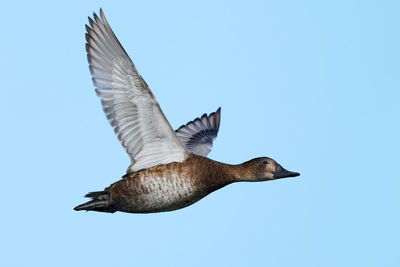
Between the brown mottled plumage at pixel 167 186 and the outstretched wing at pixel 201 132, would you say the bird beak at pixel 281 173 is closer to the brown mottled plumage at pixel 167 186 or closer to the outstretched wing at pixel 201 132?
the brown mottled plumage at pixel 167 186

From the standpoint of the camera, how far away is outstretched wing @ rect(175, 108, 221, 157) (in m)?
12.4

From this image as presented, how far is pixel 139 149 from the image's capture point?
9.62 meters

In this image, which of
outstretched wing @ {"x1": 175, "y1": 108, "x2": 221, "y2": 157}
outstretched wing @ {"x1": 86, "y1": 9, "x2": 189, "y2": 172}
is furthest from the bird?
outstretched wing @ {"x1": 175, "y1": 108, "x2": 221, "y2": 157}

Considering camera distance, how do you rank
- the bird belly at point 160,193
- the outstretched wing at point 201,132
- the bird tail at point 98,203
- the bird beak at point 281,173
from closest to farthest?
the bird belly at point 160,193 → the bird tail at point 98,203 → the bird beak at point 281,173 → the outstretched wing at point 201,132

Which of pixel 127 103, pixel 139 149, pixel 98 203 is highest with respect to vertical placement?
pixel 127 103

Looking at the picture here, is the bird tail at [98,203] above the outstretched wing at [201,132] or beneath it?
beneath

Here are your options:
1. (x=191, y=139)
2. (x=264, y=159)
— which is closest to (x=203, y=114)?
(x=191, y=139)

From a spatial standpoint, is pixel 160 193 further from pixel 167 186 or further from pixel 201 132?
pixel 201 132

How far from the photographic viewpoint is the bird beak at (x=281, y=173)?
9.79 meters

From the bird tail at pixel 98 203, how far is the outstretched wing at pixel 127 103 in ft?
1.78

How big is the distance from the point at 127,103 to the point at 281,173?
2397 mm

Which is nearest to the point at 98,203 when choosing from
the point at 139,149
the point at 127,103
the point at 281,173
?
the point at 139,149

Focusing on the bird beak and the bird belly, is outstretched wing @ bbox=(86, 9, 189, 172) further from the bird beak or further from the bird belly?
the bird beak

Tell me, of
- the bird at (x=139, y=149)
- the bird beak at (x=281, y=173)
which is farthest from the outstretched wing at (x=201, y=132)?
the bird at (x=139, y=149)
